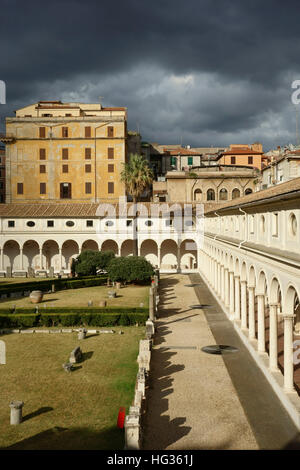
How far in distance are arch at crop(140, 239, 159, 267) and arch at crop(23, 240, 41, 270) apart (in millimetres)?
13669

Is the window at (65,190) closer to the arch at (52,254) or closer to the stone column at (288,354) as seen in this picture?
the arch at (52,254)

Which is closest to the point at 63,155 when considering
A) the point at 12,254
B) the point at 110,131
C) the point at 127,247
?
the point at 110,131

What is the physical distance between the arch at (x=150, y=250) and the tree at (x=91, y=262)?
Result: 31.6ft

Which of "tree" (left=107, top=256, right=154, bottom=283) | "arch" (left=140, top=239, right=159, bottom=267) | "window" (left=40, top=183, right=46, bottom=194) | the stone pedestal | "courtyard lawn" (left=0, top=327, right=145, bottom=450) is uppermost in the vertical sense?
"window" (left=40, top=183, right=46, bottom=194)

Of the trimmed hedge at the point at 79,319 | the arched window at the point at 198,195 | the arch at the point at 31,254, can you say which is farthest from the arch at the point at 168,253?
the trimmed hedge at the point at 79,319

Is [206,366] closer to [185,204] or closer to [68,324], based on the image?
[68,324]

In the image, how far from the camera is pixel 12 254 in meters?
58.8

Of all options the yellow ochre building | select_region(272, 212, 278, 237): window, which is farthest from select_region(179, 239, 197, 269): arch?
select_region(272, 212, 278, 237): window

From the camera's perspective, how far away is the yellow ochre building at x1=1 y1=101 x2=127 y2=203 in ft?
224

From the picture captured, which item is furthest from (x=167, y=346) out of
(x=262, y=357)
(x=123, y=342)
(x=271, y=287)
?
(x=271, y=287)

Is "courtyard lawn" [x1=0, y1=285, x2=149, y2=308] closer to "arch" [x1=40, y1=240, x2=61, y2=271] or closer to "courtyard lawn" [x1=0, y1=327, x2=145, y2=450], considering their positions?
"courtyard lawn" [x1=0, y1=327, x2=145, y2=450]

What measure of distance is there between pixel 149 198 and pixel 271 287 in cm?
6036

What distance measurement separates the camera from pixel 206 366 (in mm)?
19469

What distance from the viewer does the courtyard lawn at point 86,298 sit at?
34.6 m
